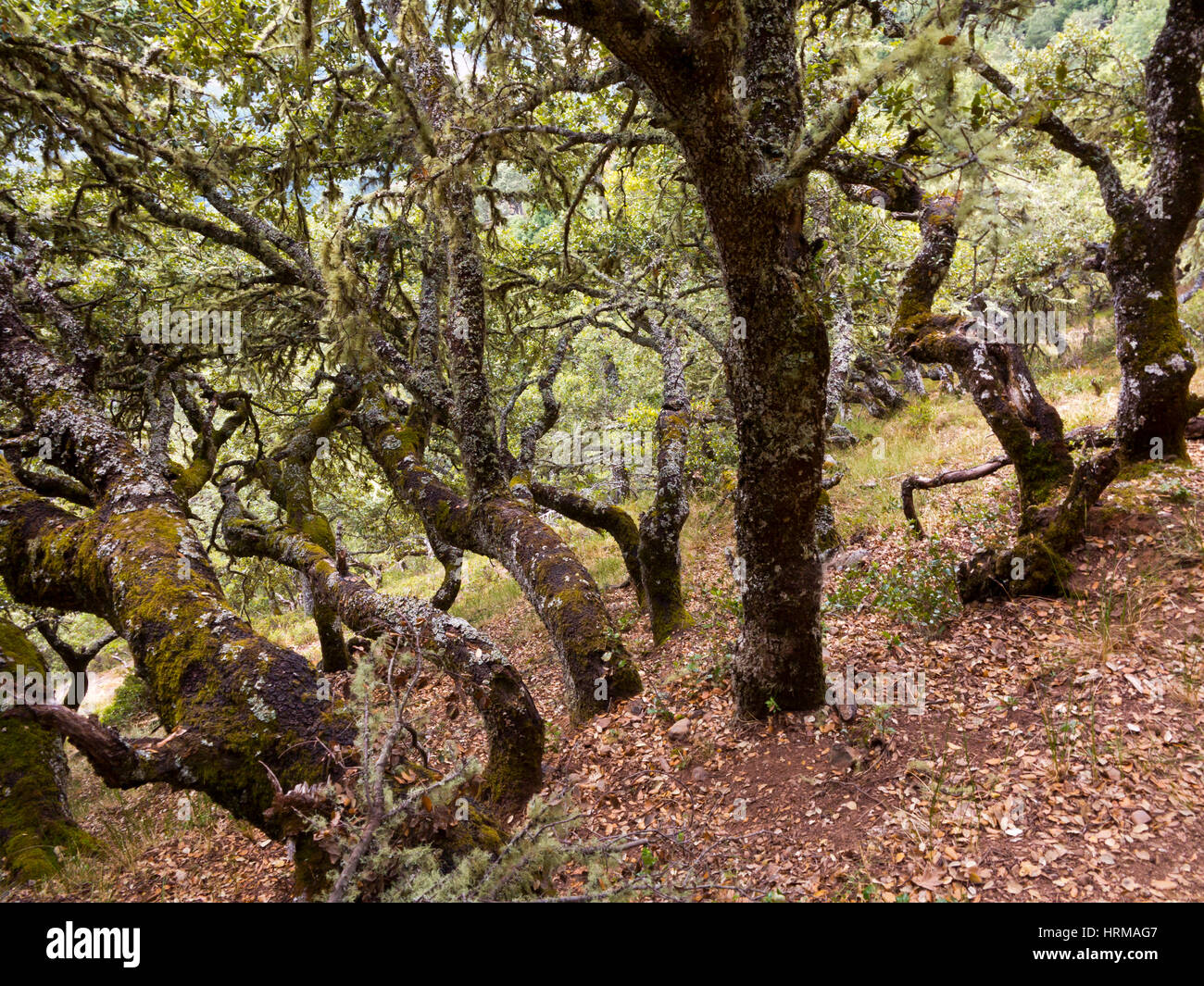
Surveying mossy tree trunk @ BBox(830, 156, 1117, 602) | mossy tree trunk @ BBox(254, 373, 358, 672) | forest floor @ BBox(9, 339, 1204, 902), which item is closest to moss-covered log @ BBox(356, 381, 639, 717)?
forest floor @ BBox(9, 339, 1204, 902)

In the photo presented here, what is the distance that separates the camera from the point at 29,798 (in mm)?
5148

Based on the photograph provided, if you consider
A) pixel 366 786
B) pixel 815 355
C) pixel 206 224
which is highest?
pixel 206 224

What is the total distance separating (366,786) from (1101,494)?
6898 mm

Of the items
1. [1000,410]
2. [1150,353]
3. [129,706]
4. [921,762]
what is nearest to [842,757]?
[921,762]

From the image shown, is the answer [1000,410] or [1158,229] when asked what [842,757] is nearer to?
[1000,410]

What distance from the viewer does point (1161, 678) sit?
4230 mm

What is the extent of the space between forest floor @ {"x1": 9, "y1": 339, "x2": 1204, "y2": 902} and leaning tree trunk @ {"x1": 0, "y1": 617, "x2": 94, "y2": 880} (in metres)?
0.27

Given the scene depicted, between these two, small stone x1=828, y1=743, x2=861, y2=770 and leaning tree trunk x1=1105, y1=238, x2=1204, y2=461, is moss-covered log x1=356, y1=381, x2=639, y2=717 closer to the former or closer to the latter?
small stone x1=828, y1=743, x2=861, y2=770

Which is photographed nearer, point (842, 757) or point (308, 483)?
point (842, 757)

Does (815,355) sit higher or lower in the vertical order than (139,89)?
lower

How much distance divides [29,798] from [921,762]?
746 centimetres

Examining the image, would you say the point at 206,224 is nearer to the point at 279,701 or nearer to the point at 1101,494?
the point at 279,701

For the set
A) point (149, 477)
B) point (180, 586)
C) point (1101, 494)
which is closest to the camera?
point (180, 586)
